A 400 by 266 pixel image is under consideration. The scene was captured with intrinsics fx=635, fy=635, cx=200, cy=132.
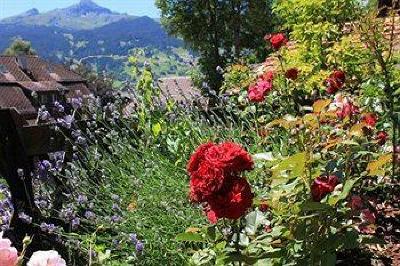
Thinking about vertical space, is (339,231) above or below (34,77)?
above

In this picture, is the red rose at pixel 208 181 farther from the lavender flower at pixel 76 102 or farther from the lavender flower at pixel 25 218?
the lavender flower at pixel 76 102

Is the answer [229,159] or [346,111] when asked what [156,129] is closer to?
[346,111]

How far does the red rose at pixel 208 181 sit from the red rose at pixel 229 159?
0.06 feet

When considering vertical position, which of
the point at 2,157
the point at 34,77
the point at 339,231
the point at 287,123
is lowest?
the point at 34,77

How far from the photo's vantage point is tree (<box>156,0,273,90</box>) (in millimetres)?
33625

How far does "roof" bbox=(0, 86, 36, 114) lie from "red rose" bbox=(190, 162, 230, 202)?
48.5 meters

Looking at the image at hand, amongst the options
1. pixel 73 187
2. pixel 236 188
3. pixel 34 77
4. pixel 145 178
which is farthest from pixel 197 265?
pixel 34 77

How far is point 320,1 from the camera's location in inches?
225

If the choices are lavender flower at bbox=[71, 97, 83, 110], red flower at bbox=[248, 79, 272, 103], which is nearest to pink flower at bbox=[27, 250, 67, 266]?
red flower at bbox=[248, 79, 272, 103]

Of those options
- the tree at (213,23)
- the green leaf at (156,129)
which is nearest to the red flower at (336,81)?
the green leaf at (156,129)

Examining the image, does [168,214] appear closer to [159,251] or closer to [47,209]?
[159,251]

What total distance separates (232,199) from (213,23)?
32.4 metres

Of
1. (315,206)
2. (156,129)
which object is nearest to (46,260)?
(315,206)

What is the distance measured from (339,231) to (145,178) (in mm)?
1605
